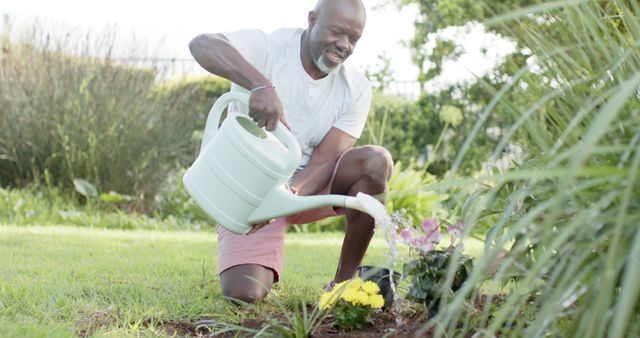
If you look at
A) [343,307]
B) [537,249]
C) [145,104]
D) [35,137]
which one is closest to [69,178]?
[35,137]

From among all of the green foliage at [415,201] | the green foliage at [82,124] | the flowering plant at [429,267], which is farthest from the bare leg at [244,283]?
the green foliage at [82,124]

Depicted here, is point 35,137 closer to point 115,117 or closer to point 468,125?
point 115,117

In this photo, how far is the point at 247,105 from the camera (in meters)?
2.65

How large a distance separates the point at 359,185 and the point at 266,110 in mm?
691

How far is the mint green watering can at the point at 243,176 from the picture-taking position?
2514 millimetres

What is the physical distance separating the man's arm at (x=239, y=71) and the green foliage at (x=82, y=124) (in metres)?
4.05

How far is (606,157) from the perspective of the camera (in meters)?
1.59

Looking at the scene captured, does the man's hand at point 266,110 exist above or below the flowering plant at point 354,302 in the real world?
above

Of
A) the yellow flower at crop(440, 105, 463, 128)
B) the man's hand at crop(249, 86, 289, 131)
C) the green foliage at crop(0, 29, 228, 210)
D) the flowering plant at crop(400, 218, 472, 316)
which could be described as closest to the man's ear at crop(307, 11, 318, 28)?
the man's hand at crop(249, 86, 289, 131)

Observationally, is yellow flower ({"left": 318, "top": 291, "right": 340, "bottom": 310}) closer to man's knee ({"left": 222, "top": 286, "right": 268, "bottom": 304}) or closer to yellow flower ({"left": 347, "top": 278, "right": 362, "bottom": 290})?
yellow flower ({"left": 347, "top": 278, "right": 362, "bottom": 290})

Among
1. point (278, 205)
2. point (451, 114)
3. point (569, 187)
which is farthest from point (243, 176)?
point (451, 114)

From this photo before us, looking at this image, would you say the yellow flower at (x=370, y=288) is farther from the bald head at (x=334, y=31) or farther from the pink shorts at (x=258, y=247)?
the bald head at (x=334, y=31)

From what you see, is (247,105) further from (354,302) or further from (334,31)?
(354,302)

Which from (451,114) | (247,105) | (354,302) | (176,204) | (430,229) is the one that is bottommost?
(176,204)
